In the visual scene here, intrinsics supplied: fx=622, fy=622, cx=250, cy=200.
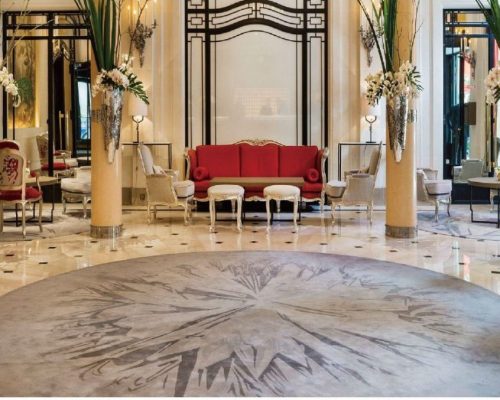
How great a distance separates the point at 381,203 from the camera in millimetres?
11531

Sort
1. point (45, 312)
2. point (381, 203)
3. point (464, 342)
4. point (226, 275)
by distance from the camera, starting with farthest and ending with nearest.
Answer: point (381, 203), point (226, 275), point (45, 312), point (464, 342)

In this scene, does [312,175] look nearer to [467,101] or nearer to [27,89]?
[467,101]

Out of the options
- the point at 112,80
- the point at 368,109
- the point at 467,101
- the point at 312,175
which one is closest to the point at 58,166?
the point at 112,80

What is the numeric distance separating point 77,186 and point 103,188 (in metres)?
2.27

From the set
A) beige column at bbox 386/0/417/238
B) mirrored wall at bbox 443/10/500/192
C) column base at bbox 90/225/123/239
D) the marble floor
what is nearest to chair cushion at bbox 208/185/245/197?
the marble floor

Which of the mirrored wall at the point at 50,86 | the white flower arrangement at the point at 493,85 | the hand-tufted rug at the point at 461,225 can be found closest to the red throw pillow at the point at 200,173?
the mirrored wall at the point at 50,86

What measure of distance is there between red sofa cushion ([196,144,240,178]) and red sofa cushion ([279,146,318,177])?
811 mm

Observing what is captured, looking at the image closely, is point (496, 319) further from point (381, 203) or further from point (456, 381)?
point (381, 203)

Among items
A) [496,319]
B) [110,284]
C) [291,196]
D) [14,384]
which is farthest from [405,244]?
[14,384]

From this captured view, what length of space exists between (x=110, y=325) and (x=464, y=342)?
2.28m

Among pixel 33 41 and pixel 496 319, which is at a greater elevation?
pixel 33 41

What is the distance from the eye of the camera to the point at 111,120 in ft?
26.0

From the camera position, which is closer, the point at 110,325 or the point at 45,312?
the point at 110,325

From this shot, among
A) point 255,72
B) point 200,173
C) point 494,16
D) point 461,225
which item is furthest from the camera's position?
point 255,72
